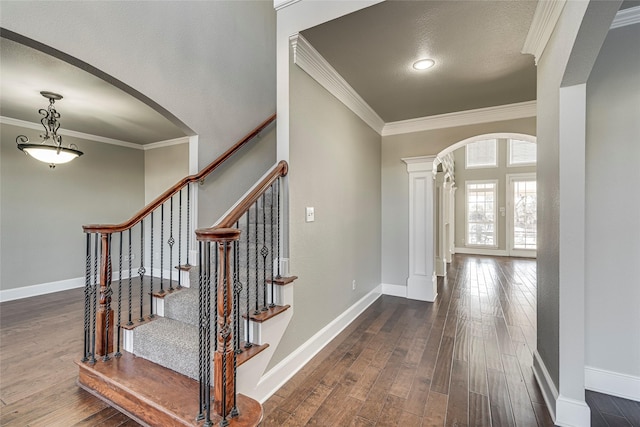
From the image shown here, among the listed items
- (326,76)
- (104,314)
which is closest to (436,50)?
(326,76)

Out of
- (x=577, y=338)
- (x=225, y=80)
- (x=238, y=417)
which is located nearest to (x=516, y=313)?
(x=577, y=338)

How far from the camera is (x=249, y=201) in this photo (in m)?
1.87

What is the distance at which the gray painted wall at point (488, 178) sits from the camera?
823 centimetres

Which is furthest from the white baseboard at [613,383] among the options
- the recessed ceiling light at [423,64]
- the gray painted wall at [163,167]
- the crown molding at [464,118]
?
the gray painted wall at [163,167]

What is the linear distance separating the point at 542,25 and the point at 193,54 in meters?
3.04

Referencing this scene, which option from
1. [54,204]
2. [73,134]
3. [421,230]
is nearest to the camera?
[421,230]

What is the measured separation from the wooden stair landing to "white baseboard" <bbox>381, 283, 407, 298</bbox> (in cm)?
304

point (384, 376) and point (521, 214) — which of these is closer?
point (384, 376)

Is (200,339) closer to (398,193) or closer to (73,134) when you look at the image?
(398,193)

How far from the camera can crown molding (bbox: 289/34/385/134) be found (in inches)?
91.0

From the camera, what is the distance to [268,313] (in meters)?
1.97

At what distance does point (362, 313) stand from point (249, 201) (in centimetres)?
240

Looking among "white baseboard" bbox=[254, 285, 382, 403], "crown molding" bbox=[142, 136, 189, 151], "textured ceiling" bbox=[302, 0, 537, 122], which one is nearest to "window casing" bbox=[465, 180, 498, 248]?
"textured ceiling" bbox=[302, 0, 537, 122]

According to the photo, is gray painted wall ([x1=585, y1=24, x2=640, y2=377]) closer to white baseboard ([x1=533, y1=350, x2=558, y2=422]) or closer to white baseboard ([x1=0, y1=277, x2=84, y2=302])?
white baseboard ([x1=533, y1=350, x2=558, y2=422])
